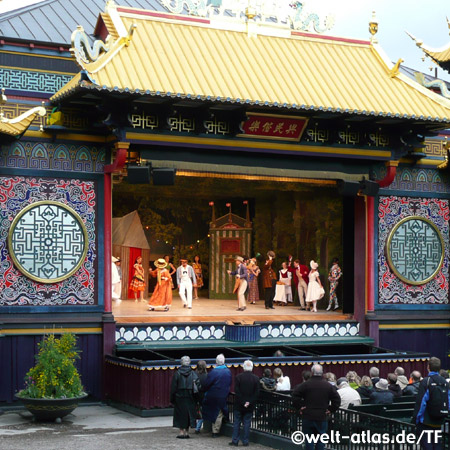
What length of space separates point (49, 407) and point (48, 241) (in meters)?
4.23

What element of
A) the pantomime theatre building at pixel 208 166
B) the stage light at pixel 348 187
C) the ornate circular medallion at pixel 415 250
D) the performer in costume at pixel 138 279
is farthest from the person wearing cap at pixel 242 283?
the stage light at pixel 348 187

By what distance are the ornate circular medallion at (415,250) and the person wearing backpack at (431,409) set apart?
11.2 m

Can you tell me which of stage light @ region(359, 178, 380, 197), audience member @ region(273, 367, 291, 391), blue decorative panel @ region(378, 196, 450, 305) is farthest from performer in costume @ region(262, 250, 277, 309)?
audience member @ region(273, 367, 291, 391)

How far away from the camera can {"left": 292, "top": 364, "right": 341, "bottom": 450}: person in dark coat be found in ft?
48.3

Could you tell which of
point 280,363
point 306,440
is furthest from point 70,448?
point 280,363

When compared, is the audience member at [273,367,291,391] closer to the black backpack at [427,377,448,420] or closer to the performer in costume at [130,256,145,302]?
the black backpack at [427,377,448,420]

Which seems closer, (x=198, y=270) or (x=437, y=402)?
(x=437, y=402)

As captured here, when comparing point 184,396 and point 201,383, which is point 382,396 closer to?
point 201,383

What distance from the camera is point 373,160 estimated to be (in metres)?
24.5

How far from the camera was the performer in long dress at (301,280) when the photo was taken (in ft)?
101

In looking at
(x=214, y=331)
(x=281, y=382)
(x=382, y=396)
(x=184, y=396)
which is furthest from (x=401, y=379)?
(x=214, y=331)

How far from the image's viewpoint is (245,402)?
16.9 metres

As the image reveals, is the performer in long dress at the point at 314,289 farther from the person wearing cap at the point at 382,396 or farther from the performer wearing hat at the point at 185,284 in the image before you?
the person wearing cap at the point at 382,396

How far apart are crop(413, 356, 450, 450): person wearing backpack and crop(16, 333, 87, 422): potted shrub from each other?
7.95m
